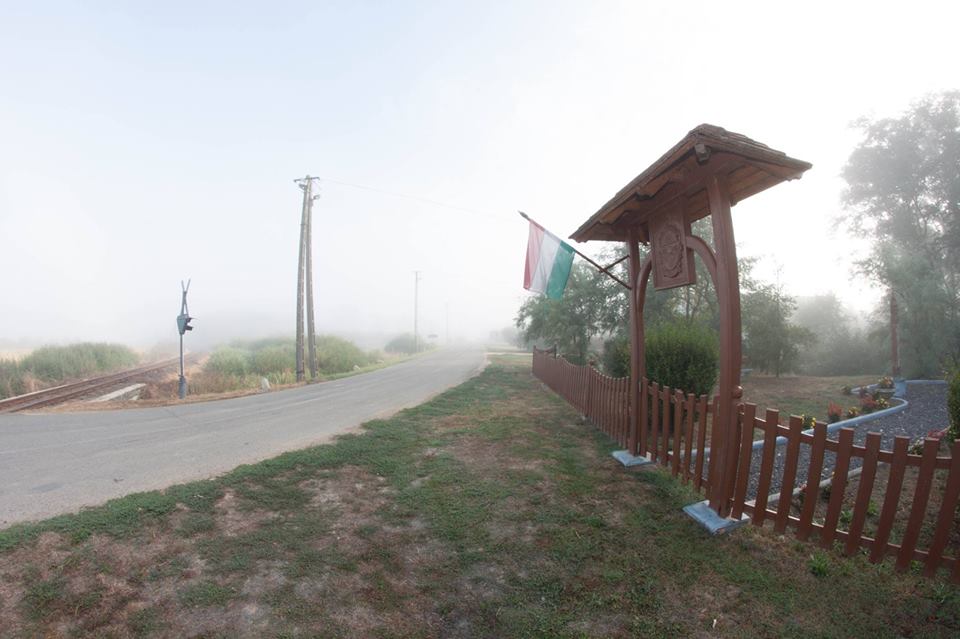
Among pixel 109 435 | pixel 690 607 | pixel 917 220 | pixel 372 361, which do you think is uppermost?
pixel 917 220

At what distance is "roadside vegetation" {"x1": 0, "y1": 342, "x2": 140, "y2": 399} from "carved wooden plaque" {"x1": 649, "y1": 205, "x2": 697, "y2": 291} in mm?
18800

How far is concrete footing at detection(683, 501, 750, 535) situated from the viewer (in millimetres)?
3570

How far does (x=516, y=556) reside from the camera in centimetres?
327

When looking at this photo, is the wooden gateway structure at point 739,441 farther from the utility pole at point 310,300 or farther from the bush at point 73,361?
the bush at point 73,361

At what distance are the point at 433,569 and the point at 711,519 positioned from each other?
246 cm

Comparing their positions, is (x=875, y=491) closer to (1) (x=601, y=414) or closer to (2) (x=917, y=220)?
(1) (x=601, y=414)

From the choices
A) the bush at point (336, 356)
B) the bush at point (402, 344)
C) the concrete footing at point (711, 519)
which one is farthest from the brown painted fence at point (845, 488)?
the bush at point (402, 344)

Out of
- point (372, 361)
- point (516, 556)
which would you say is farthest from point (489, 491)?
point (372, 361)

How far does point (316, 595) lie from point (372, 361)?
1207 inches

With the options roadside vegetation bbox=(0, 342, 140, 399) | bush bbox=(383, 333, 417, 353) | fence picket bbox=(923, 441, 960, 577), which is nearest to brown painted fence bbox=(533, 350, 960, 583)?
fence picket bbox=(923, 441, 960, 577)

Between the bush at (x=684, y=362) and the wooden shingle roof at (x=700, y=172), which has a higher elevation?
the wooden shingle roof at (x=700, y=172)

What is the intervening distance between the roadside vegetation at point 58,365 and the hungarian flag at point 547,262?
16872 millimetres

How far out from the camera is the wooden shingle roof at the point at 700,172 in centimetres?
341

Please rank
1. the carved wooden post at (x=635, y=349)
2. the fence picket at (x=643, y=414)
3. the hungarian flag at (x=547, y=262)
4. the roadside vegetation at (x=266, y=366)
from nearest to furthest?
the fence picket at (x=643, y=414) < the carved wooden post at (x=635, y=349) < the hungarian flag at (x=547, y=262) < the roadside vegetation at (x=266, y=366)
